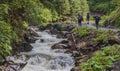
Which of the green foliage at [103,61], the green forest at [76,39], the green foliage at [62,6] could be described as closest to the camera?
the green foliage at [103,61]

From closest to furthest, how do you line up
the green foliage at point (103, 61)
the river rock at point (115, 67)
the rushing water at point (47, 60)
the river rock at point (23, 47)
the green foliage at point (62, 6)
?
the river rock at point (115, 67) < the green foliage at point (103, 61) < the rushing water at point (47, 60) < the river rock at point (23, 47) < the green foliage at point (62, 6)

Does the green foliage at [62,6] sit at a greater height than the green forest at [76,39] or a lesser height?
lesser

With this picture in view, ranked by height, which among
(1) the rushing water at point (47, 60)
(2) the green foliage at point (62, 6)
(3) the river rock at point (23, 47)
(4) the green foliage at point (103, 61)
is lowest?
(2) the green foliage at point (62, 6)

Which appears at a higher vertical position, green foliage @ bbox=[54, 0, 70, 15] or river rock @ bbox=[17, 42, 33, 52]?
river rock @ bbox=[17, 42, 33, 52]

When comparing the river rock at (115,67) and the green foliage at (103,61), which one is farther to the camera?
the green foliage at (103,61)

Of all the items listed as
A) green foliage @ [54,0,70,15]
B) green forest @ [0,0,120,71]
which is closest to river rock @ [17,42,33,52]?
green forest @ [0,0,120,71]

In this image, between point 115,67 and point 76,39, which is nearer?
point 115,67

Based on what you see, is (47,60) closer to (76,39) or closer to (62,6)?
(76,39)

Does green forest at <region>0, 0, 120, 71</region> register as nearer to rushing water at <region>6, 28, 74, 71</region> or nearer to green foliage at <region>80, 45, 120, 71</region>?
green foliage at <region>80, 45, 120, 71</region>

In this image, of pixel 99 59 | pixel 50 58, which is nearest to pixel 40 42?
pixel 50 58

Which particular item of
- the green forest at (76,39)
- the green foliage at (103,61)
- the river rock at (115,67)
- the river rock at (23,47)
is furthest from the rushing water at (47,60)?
the river rock at (115,67)

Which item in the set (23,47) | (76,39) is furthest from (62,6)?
(23,47)

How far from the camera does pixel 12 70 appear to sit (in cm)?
1916

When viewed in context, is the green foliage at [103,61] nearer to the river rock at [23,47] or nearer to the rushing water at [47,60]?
the rushing water at [47,60]
